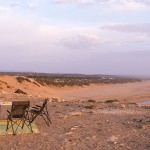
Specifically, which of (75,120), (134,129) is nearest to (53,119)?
(75,120)

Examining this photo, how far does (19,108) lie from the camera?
1030cm

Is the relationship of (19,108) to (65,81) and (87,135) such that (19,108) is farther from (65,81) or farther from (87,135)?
(65,81)

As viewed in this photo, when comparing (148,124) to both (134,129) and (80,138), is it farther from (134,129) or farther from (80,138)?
(80,138)

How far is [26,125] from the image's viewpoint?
36.4 feet

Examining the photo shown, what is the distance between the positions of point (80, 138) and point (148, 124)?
3.16m

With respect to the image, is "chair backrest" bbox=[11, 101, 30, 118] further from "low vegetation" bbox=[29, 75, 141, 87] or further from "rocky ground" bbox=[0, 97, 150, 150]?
"low vegetation" bbox=[29, 75, 141, 87]

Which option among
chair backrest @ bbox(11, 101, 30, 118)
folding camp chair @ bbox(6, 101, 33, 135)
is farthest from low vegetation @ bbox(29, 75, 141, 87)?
chair backrest @ bbox(11, 101, 30, 118)

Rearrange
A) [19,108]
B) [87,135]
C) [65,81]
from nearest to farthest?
1. [87,135]
2. [19,108]
3. [65,81]

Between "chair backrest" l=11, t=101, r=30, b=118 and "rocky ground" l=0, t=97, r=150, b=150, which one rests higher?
"chair backrest" l=11, t=101, r=30, b=118

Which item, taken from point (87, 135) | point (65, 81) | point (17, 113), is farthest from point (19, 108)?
point (65, 81)

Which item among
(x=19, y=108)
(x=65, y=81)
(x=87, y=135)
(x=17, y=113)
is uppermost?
(x=19, y=108)

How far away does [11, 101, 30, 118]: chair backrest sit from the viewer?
400 inches

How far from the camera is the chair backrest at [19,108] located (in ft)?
33.3

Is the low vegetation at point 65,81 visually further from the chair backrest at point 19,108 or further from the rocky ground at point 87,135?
the chair backrest at point 19,108
